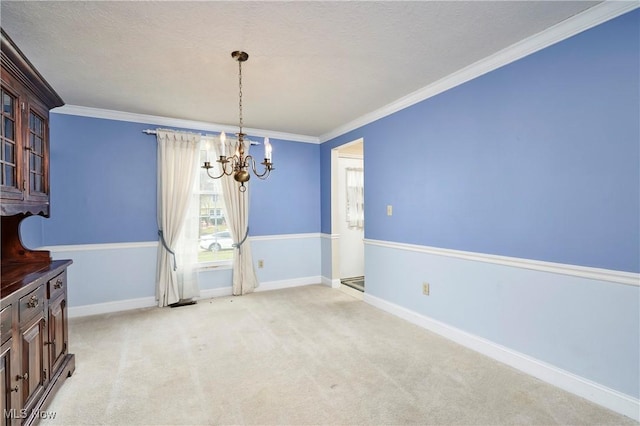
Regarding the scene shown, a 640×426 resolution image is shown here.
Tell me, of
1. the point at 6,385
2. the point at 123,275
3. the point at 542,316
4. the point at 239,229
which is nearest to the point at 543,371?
the point at 542,316

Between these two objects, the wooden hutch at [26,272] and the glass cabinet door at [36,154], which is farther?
the glass cabinet door at [36,154]

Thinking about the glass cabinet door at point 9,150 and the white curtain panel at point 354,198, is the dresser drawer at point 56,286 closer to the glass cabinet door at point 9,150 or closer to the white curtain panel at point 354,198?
the glass cabinet door at point 9,150

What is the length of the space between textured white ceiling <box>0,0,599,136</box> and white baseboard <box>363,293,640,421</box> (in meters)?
2.37

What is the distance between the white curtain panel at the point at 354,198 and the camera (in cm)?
554

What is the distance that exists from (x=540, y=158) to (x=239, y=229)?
3648mm

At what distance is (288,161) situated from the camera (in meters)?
5.03

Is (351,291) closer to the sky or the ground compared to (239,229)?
closer to the ground

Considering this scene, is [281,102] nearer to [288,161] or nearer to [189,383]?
[288,161]

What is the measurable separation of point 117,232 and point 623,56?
4.97 m

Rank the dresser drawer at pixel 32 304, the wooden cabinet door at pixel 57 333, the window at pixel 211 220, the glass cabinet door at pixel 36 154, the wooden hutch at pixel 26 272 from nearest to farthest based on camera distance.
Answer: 1. the wooden hutch at pixel 26 272
2. the dresser drawer at pixel 32 304
3. the wooden cabinet door at pixel 57 333
4. the glass cabinet door at pixel 36 154
5. the window at pixel 211 220

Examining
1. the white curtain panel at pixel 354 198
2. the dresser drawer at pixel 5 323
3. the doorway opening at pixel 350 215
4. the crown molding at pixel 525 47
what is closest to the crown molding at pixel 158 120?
the doorway opening at pixel 350 215

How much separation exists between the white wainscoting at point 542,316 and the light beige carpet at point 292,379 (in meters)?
0.13

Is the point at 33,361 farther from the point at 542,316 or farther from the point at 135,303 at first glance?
the point at 542,316

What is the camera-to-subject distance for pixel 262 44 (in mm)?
2295
